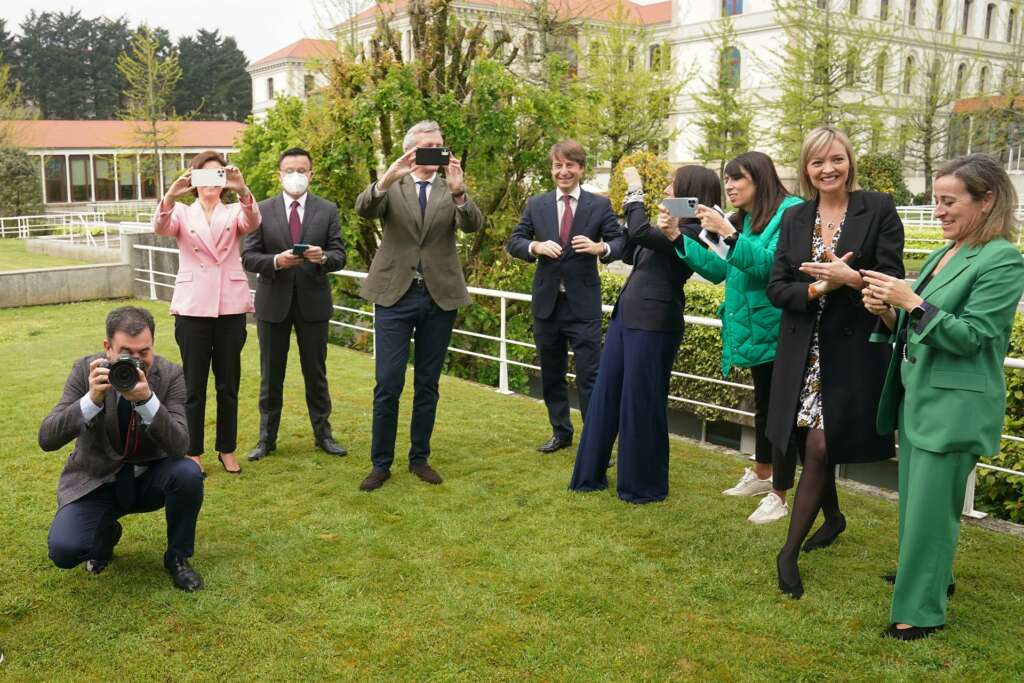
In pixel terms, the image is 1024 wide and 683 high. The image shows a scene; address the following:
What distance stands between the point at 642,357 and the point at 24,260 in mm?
22319

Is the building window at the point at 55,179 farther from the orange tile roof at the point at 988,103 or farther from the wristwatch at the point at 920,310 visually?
the wristwatch at the point at 920,310

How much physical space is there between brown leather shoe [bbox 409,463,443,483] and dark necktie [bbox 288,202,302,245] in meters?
1.70

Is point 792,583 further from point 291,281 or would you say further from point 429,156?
point 291,281

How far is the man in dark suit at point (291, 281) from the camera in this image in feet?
19.8

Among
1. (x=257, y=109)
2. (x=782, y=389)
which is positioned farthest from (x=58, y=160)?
(x=782, y=389)

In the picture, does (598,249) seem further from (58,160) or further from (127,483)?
(58,160)

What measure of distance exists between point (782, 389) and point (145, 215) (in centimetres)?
4196

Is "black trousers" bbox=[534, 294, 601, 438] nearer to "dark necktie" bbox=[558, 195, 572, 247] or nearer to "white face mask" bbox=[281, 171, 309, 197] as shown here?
"dark necktie" bbox=[558, 195, 572, 247]

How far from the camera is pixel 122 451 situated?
402 cm

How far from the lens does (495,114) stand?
34.3ft

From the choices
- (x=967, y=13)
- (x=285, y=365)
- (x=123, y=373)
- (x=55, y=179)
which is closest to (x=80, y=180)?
(x=55, y=179)

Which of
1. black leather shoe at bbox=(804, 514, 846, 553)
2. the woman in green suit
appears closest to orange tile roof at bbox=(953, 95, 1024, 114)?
black leather shoe at bbox=(804, 514, 846, 553)

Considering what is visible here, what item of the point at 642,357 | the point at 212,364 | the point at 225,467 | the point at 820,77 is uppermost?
the point at 820,77

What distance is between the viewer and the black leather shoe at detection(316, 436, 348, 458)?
6387mm
